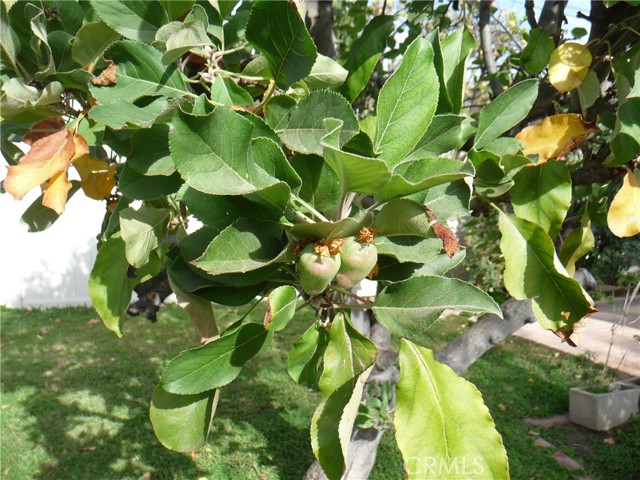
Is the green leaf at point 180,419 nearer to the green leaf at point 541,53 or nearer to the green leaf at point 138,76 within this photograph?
the green leaf at point 138,76

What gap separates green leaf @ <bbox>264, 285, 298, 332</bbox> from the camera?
750mm

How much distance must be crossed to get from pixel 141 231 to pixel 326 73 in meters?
0.41

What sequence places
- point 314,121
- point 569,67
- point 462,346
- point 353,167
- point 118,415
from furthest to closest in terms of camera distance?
point 118,415, point 462,346, point 569,67, point 314,121, point 353,167

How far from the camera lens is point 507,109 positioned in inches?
40.6

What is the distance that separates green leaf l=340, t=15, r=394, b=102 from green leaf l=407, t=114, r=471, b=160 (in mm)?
241

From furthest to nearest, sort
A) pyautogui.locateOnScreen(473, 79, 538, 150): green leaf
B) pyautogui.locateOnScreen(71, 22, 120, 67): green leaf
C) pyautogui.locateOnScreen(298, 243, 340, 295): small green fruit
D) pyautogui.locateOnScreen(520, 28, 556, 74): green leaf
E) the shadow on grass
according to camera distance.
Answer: the shadow on grass
pyautogui.locateOnScreen(520, 28, 556, 74): green leaf
pyautogui.locateOnScreen(473, 79, 538, 150): green leaf
pyautogui.locateOnScreen(71, 22, 120, 67): green leaf
pyautogui.locateOnScreen(298, 243, 340, 295): small green fruit

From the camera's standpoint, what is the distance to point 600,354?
6.88 m

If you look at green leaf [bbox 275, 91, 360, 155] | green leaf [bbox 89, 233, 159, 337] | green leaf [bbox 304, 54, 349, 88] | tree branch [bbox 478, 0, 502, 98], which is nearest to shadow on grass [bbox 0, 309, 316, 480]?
tree branch [bbox 478, 0, 502, 98]

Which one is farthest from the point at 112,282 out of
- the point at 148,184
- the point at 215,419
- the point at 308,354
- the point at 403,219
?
the point at 215,419

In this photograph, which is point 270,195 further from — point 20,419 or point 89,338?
point 89,338

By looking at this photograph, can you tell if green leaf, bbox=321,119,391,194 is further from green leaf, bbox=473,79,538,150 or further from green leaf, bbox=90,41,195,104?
green leaf, bbox=473,79,538,150

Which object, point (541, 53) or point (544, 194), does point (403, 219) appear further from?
point (541, 53)

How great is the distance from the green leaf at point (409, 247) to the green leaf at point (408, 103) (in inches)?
4.3

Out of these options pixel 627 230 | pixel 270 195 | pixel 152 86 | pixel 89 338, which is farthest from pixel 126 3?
pixel 89 338
